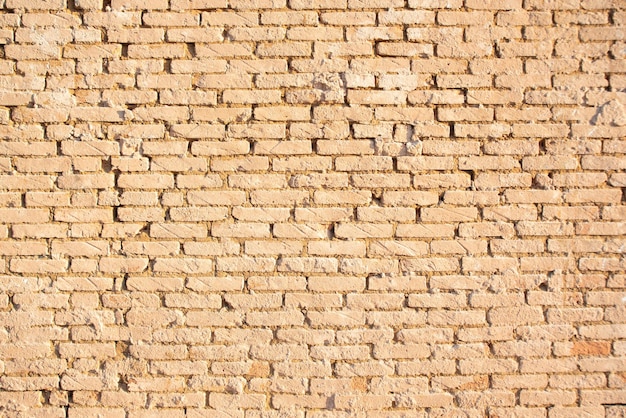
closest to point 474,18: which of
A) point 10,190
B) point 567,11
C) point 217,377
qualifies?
point 567,11

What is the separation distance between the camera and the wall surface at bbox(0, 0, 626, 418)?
267 centimetres

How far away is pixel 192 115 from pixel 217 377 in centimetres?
A: 136

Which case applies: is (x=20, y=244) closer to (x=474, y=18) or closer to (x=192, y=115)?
(x=192, y=115)

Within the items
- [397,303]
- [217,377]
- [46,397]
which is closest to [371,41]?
[397,303]

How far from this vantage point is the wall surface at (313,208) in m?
2.67

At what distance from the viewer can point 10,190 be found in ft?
8.86

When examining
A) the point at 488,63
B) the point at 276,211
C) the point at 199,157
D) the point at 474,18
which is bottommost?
the point at 276,211

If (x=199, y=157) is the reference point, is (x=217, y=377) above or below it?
below

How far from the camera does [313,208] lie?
8.86ft

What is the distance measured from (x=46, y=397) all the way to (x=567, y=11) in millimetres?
3361

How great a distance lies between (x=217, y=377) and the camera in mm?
2670

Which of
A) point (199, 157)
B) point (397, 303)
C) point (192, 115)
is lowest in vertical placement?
point (397, 303)

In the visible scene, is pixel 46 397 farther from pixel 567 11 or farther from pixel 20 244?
pixel 567 11

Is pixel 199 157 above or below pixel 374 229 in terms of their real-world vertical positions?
above
